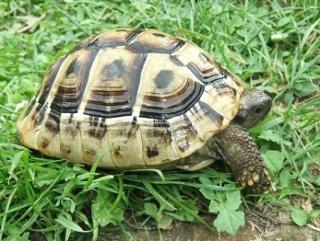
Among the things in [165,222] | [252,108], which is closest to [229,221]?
[165,222]

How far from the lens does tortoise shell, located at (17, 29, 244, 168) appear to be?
3.09 m

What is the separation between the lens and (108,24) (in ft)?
14.6

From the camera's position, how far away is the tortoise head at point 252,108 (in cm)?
331

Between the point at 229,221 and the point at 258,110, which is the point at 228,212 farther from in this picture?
the point at 258,110

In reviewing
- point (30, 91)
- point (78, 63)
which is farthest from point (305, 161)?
point (30, 91)

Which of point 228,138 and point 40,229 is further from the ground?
point 228,138

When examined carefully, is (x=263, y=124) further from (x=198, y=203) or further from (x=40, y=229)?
(x=40, y=229)

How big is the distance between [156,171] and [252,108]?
0.66m

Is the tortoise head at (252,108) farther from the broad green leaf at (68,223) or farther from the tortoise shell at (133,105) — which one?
the broad green leaf at (68,223)

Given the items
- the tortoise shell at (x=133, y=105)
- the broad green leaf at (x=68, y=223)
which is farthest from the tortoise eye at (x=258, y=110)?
the broad green leaf at (x=68, y=223)

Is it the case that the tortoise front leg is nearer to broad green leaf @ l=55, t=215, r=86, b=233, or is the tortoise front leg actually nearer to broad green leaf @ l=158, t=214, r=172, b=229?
broad green leaf @ l=158, t=214, r=172, b=229

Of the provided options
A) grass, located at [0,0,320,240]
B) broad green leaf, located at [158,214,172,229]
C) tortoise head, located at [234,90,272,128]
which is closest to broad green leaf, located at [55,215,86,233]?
grass, located at [0,0,320,240]

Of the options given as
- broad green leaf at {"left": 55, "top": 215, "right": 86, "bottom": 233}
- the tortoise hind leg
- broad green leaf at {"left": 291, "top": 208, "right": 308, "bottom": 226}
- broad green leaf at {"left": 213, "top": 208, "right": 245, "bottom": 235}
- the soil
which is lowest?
the soil

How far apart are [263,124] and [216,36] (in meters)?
0.80
